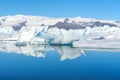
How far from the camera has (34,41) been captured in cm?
1243

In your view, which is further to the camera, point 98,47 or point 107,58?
point 98,47

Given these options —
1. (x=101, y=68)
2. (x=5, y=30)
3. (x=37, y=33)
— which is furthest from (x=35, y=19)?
(x=101, y=68)

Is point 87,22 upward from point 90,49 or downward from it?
upward

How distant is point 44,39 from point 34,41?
0.39 meters

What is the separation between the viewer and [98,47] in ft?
37.1

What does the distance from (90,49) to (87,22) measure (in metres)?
15.3

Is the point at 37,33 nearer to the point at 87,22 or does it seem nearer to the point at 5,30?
the point at 5,30

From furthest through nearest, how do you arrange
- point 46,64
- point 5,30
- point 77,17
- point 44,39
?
point 77,17
point 5,30
point 44,39
point 46,64

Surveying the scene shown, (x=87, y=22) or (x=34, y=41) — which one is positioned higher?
(x=87, y=22)

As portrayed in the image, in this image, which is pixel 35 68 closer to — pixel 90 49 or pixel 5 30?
pixel 90 49

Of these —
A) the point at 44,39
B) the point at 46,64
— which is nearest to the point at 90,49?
the point at 44,39

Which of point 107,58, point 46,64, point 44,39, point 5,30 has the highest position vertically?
point 5,30

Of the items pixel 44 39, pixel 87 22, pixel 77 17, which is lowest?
pixel 44 39

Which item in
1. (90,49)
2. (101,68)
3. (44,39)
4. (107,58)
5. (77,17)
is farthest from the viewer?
(77,17)
